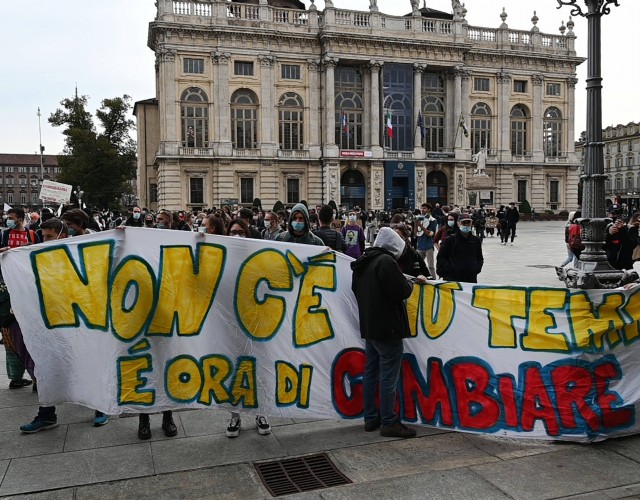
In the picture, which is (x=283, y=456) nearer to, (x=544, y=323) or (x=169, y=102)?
(x=544, y=323)

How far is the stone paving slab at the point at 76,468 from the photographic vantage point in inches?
186

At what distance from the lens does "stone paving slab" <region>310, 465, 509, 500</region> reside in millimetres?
4508

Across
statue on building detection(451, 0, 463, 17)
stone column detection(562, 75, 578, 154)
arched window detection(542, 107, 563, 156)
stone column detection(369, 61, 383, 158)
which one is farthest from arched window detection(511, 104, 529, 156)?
stone column detection(369, 61, 383, 158)

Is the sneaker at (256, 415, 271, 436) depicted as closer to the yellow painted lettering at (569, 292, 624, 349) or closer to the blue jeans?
the blue jeans

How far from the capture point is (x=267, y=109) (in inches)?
1980

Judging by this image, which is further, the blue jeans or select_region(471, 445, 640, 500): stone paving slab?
the blue jeans

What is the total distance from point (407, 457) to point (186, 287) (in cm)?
262

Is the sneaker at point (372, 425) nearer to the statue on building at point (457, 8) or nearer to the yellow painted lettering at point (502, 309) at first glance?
the yellow painted lettering at point (502, 309)

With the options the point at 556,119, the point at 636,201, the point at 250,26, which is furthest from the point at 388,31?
the point at 636,201

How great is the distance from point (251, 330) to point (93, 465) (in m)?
1.83

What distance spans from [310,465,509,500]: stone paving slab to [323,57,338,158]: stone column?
47.6 meters

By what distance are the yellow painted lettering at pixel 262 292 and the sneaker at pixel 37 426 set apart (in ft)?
6.98

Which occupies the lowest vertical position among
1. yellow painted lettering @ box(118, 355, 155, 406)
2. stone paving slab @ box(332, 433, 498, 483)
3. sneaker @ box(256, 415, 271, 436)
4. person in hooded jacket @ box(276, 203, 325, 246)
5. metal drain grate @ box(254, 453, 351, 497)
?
metal drain grate @ box(254, 453, 351, 497)

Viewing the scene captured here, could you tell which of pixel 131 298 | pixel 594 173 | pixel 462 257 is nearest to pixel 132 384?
pixel 131 298
